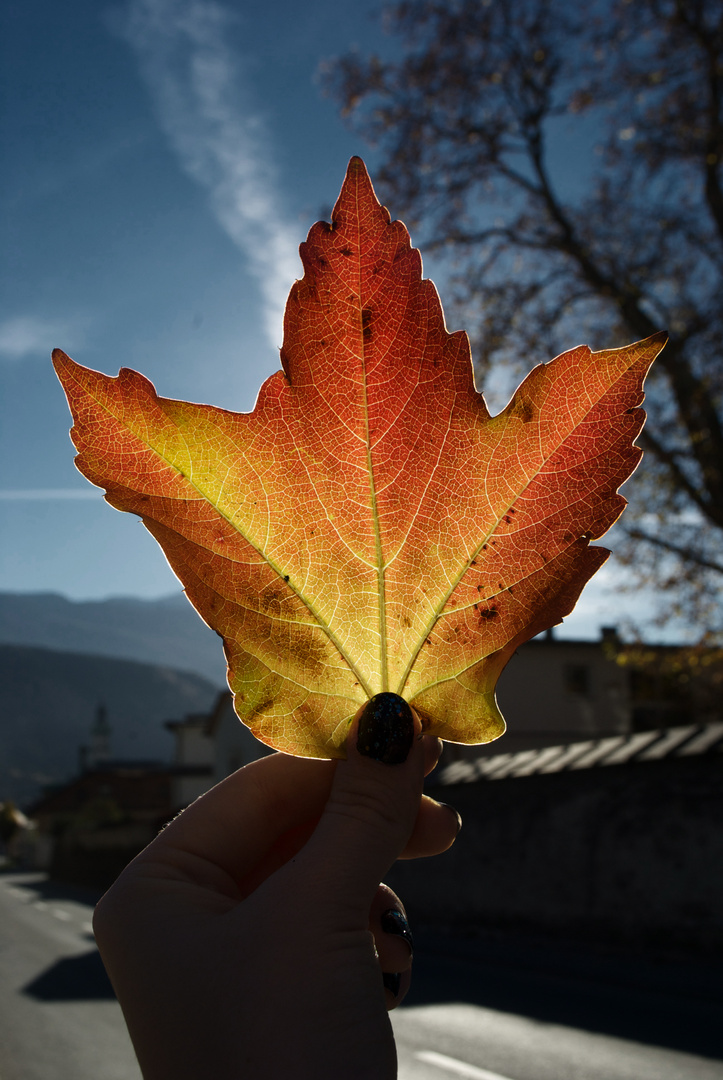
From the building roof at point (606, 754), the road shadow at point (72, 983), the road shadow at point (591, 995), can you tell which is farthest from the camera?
the road shadow at point (72, 983)

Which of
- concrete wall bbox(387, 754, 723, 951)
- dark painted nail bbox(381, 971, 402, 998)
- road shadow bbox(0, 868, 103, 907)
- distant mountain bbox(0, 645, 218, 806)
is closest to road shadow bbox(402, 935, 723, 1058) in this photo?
concrete wall bbox(387, 754, 723, 951)

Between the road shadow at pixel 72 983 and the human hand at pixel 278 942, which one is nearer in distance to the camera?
the human hand at pixel 278 942

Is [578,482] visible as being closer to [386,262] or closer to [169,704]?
[386,262]

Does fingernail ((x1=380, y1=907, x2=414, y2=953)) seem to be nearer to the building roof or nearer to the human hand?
the human hand

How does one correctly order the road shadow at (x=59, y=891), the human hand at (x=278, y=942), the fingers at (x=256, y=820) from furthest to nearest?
1. the road shadow at (x=59, y=891)
2. the fingers at (x=256, y=820)
3. the human hand at (x=278, y=942)

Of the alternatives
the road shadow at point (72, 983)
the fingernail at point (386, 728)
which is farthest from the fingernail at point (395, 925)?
the road shadow at point (72, 983)

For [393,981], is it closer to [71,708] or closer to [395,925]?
[395,925]

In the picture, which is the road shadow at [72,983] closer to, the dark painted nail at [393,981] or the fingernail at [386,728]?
the dark painted nail at [393,981]
